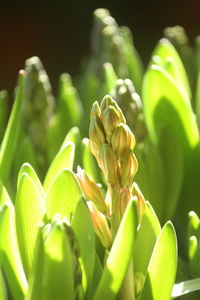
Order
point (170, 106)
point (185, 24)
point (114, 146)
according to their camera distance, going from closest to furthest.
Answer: point (114, 146) → point (170, 106) → point (185, 24)

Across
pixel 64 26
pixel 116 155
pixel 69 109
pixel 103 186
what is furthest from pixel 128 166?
pixel 64 26

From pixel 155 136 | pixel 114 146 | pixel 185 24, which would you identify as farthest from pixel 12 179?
pixel 185 24

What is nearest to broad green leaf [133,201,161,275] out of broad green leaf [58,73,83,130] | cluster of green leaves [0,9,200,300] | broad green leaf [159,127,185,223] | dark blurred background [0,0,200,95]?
cluster of green leaves [0,9,200,300]

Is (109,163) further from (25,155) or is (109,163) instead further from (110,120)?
(25,155)

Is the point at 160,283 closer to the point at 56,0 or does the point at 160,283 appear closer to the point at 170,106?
the point at 170,106

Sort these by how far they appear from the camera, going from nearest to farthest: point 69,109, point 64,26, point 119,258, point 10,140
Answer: point 119,258
point 10,140
point 69,109
point 64,26

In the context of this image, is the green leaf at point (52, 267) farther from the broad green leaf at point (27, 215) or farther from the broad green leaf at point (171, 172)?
the broad green leaf at point (171, 172)

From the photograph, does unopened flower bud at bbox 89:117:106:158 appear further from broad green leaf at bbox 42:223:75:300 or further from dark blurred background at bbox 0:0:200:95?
dark blurred background at bbox 0:0:200:95

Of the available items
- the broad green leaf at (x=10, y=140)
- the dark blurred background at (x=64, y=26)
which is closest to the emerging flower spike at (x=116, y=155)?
the broad green leaf at (x=10, y=140)
